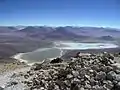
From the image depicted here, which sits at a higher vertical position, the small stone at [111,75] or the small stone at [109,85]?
the small stone at [111,75]

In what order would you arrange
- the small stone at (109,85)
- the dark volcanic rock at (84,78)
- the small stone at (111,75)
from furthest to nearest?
the small stone at (111,75) < the dark volcanic rock at (84,78) < the small stone at (109,85)

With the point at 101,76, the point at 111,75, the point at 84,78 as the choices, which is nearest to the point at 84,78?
the point at 84,78

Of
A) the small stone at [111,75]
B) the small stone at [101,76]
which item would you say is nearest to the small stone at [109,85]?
the small stone at [111,75]

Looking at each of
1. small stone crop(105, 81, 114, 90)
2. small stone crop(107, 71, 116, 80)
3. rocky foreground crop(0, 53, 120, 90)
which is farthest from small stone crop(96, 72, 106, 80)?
small stone crop(105, 81, 114, 90)

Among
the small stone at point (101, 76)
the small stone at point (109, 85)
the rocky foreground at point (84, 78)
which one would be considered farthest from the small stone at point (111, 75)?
the small stone at point (109, 85)

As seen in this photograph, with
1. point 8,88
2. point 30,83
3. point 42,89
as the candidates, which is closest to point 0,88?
point 8,88

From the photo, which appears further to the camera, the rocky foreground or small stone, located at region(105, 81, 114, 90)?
the rocky foreground

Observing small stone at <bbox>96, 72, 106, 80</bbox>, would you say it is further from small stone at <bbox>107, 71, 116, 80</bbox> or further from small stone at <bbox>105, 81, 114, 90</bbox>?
small stone at <bbox>105, 81, 114, 90</bbox>

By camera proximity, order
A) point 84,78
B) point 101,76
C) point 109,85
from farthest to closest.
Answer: point 84,78
point 101,76
point 109,85

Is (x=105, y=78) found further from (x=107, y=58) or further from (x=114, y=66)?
(x=107, y=58)

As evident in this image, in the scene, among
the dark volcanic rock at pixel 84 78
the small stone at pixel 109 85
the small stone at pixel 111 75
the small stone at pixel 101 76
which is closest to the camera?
the small stone at pixel 109 85

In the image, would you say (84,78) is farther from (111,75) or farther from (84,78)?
(111,75)

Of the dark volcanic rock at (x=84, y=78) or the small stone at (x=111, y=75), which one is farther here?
the small stone at (x=111, y=75)

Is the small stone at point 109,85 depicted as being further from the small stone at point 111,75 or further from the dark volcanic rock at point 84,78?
the small stone at point 111,75
